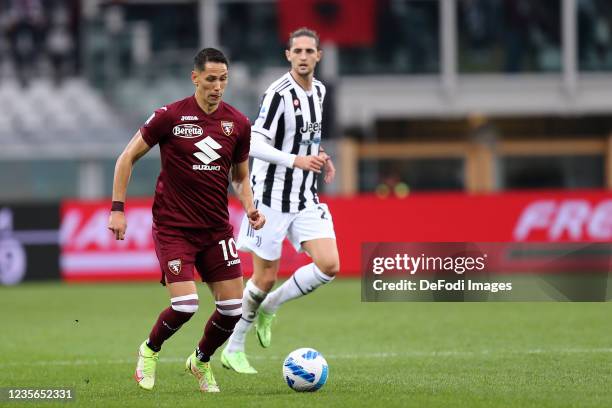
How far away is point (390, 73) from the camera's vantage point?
27.2m

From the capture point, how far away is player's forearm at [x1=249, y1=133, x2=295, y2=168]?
28.7ft

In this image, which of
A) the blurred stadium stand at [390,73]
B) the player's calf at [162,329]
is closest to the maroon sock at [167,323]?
the player's calf at [162,329]

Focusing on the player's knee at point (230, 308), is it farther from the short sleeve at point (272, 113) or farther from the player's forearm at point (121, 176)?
the short sleeve at point (272, 113)

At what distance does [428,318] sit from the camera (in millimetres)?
13188

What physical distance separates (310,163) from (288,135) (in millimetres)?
623

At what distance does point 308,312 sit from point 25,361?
188 inches

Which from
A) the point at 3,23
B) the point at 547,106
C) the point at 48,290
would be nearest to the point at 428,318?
the point at 48,290

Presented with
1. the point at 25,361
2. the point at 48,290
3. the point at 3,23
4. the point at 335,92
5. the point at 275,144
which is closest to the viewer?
the point at 275,144

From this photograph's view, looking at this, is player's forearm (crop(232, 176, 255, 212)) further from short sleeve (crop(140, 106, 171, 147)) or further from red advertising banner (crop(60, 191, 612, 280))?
red advertising banner (crop(60, 191, 612, 280))

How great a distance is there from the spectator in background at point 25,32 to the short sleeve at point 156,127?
62.5ft

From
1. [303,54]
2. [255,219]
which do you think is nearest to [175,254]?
[255,219]

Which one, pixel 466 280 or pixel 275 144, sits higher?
pixel 275 144

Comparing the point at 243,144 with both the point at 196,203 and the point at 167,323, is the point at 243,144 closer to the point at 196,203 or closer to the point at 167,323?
the point at 196,203

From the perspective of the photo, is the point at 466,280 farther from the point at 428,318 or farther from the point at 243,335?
the point at 428,318
